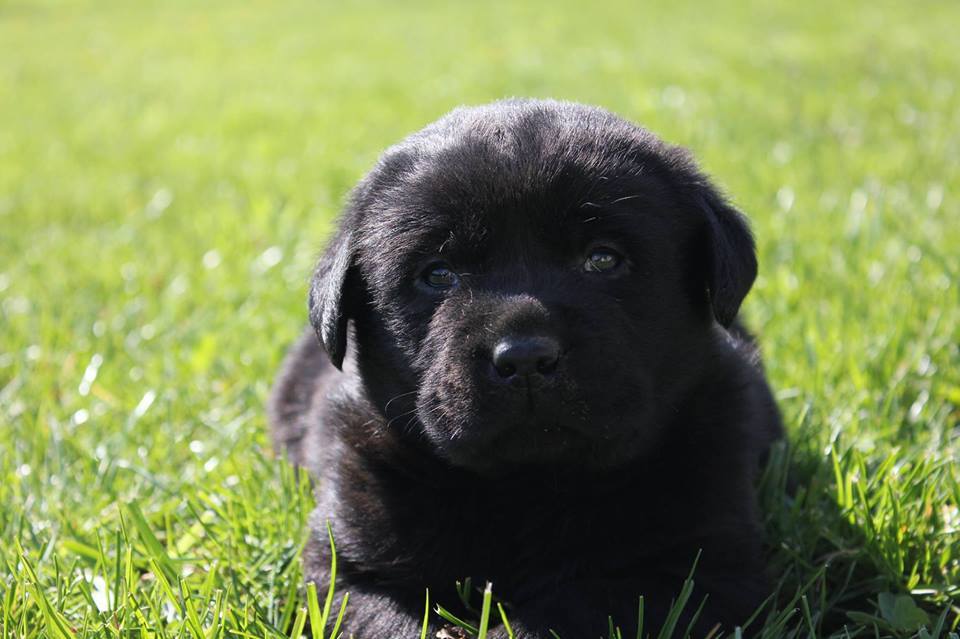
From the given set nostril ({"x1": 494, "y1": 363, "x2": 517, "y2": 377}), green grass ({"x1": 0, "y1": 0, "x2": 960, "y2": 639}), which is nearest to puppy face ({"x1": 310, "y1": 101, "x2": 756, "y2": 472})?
nostril ({"x1": 494, "y1": 363, "x2": 517, "y2": 377})

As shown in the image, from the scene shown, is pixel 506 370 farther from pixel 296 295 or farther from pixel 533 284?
pixel 296 295

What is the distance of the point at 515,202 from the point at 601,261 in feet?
0.75

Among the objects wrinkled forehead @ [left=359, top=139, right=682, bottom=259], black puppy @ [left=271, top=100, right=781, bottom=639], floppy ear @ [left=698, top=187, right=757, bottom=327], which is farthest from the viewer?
floppy ear @ [left=698, top=187, right=757, bottom=327]

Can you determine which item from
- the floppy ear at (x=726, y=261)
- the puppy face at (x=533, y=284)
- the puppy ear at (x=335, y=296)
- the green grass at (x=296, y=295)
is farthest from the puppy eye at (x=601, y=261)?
the green grass at (x=296, y=295)

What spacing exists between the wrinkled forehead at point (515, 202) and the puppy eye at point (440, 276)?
4 cm

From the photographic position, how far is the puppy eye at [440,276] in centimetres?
226

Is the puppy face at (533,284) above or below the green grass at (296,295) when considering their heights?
above

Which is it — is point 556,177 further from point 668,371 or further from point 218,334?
point 218,334

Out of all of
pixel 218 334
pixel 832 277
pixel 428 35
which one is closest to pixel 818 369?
pixel 832 277

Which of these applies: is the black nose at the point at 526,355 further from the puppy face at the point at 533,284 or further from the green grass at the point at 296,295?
the green grass at the point at 296,295

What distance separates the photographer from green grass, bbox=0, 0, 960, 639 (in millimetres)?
2354

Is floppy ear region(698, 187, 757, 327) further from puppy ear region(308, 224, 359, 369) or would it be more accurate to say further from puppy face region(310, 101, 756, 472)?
puppy ear region(308, 224, 359, 369)

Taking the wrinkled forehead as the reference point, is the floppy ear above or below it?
below

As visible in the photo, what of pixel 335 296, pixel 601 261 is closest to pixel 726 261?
pixel 601 261
